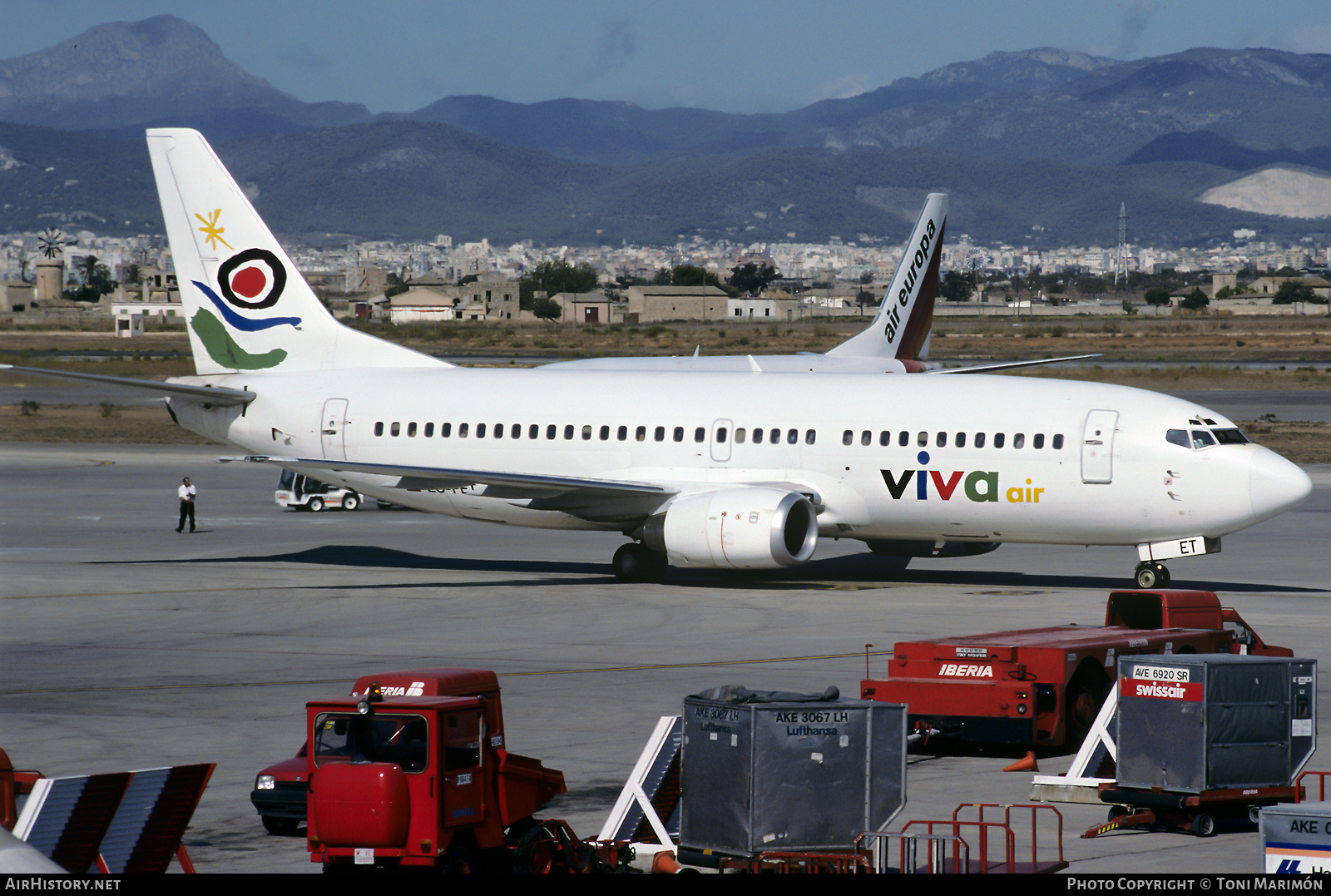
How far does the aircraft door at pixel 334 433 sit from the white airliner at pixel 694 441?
0.06 metres

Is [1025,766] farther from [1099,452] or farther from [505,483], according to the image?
[505,483]

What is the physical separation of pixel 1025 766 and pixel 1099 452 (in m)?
15.1

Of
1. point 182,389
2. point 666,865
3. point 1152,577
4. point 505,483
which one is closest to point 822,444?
point 505,483

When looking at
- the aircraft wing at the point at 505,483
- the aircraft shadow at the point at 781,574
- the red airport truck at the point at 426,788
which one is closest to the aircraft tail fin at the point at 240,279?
the aircraft shadow at the point at 781,574

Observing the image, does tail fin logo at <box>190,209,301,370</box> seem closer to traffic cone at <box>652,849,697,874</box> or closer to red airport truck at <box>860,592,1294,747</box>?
red airport truck at <box>860,592,1294,747</box>

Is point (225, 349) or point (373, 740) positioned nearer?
point (373, 740)

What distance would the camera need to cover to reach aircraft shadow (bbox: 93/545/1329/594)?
117ft

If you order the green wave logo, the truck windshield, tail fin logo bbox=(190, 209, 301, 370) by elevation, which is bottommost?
the truck windshield

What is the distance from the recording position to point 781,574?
125 ft

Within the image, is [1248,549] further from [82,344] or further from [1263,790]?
[82,344]

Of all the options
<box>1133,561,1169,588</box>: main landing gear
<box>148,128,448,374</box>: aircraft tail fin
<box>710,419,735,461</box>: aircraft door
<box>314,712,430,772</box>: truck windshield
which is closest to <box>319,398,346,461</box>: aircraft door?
<box>148,128,448,374</box>: aircraft tail fin

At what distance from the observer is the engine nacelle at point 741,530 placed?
1304 inches

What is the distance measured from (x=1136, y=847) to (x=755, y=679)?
912cm

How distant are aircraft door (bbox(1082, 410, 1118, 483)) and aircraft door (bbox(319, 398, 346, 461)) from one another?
58.2 feet
